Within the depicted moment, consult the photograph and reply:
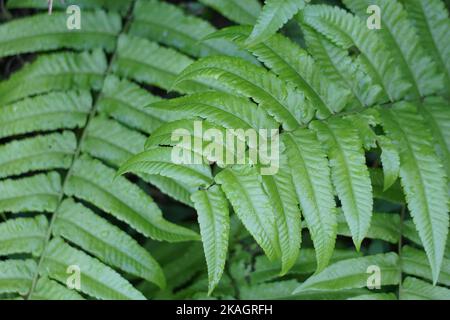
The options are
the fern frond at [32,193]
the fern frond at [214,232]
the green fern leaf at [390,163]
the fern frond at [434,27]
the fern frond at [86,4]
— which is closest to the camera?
the fern frond at [214,232]

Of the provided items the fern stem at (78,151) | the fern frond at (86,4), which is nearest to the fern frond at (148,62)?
the fern stem at (78,151)

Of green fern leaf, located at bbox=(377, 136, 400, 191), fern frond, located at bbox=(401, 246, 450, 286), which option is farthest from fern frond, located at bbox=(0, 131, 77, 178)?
fern frond, located at bbox=(401, 246, 450, 286)

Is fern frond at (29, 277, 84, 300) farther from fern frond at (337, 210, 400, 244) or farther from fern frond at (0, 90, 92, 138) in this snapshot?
fern frond at (337, 210, 400, 244)

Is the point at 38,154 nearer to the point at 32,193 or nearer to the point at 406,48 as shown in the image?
the point at 32,193

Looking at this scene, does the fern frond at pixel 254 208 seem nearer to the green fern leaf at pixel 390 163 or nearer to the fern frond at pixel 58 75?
the green fern leaf at pixel 390 163

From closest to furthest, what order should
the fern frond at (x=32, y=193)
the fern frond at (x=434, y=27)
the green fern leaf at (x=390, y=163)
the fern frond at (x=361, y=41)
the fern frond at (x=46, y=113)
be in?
the green fern leaf at (x=390, y=163) < the fern frond at (x=361, y=41) < the fern frond at (x=434, y=27) < the fern frond at (x=32, y=193) < the fern frond at (x=46, y=113)

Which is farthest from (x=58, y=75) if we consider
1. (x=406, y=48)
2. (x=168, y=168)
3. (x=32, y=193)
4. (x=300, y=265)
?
(x=406, y=48)

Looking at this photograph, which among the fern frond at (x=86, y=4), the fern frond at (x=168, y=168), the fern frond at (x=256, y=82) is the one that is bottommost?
the fern frond at (x=168, y=168)
